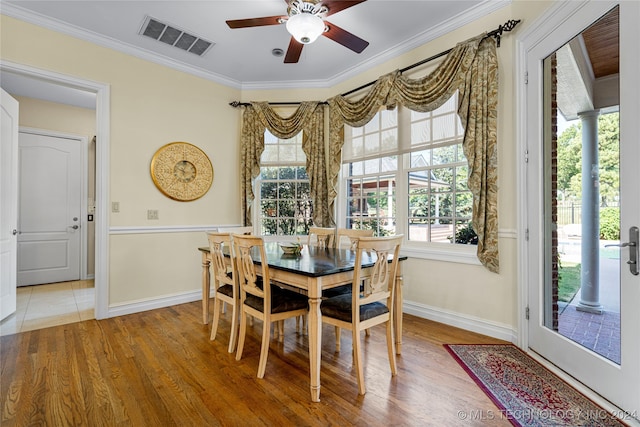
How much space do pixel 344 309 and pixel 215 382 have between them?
975 mm

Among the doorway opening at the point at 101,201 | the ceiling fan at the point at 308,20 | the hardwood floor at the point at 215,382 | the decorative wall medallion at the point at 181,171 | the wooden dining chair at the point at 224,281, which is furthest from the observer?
the decorative wall medallion at the point at 181,171

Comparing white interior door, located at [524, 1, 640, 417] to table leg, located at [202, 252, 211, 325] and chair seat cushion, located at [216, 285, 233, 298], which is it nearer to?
chair seat cushion, located at [216, 285, 233, 298]

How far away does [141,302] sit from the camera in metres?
3.61

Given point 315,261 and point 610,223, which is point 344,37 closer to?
point 315,261

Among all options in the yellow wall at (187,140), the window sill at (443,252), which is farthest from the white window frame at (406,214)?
the yellow wall at (187,140)

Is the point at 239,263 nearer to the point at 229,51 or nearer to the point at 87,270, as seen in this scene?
the point at 229,51

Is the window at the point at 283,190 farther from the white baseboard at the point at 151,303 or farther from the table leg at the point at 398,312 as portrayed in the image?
the table leg at the point at 398,312

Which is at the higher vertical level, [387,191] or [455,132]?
[455,132]

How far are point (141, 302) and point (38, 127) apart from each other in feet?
11.2

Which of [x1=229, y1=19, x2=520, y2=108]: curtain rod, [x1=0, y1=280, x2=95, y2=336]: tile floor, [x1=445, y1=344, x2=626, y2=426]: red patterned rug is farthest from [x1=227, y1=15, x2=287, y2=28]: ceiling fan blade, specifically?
[x1=0, y1=280, x2=95, y2=336]: tile floor

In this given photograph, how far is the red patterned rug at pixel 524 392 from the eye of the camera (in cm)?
167

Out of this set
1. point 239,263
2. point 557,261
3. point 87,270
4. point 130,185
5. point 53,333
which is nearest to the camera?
point 557,261

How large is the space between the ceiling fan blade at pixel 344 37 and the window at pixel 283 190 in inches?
77.3

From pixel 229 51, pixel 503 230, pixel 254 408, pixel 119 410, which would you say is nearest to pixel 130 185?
pixel 229 51
